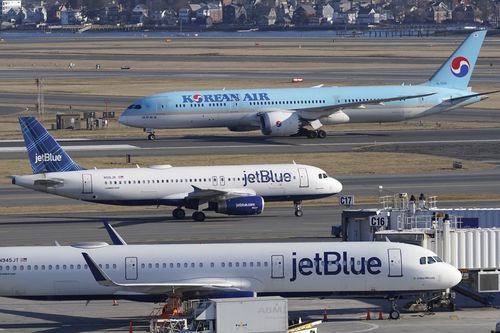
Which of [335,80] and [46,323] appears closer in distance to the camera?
[46,323]

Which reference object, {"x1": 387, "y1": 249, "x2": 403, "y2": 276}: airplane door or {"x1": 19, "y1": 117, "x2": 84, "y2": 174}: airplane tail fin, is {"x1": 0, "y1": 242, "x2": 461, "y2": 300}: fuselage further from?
A: {"x1": 19, "y1": 117, "x2": 84, "y2": 174}: airplane tail fin

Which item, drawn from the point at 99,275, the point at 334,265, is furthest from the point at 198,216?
the point at 99,275

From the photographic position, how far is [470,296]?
5200 cm

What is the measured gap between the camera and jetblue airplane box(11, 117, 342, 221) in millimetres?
72438

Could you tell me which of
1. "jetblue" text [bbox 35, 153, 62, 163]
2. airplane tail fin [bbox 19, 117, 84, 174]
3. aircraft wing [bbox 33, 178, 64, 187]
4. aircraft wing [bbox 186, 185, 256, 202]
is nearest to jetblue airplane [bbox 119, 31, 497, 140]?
aircraft wing [bbox 186, 185, 256, 202]

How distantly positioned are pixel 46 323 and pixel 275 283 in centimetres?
→ 916

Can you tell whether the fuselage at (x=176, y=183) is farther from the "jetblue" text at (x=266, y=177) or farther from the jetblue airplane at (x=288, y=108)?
the jetblue airplane at (x=288, y=108)

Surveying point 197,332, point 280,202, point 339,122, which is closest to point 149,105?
point 339,122

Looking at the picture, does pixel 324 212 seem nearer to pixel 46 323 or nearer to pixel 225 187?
pixel 225 187

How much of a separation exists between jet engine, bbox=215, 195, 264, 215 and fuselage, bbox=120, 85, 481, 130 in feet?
138

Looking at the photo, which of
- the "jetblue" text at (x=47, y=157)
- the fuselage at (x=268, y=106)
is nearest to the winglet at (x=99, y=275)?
the "jetblue" text at (x=47, y=157)

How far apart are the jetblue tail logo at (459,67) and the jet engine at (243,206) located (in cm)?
5201

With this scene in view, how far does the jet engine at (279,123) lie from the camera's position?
113m

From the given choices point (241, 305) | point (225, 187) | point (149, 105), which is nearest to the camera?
point (241, 305)
